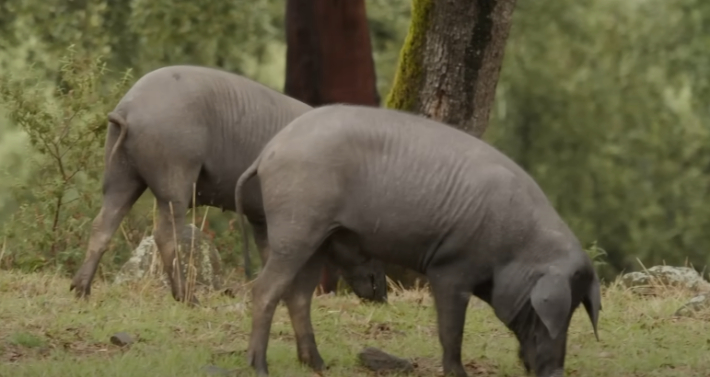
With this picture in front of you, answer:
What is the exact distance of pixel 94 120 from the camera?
1209 centimetres

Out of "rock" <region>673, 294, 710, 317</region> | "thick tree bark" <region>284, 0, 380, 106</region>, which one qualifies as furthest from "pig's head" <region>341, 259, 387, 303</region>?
"thick tree bark" <region>284, 0, 380, 106</region>

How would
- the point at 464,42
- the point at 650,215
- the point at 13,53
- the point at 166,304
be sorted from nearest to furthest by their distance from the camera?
1. the point at 166,304
2. the point at 464,42
3. the point at 13,53
4. the point at 650,215

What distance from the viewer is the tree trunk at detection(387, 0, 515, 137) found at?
1145 centimetres

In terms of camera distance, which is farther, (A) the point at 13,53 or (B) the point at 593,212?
(B) the point at 593,212

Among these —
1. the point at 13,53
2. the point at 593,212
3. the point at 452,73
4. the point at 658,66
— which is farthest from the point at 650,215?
the point at 452,73

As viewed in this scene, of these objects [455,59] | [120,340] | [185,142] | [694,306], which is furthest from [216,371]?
[455,59]

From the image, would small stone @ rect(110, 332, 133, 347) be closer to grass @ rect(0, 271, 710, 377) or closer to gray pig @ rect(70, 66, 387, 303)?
grass @ rect(0, 271, 710, 377)

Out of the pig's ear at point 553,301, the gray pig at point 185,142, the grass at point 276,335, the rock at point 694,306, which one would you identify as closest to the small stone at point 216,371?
the grass at point 276,335

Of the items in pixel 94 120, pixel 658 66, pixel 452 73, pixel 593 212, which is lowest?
pixel 593 212

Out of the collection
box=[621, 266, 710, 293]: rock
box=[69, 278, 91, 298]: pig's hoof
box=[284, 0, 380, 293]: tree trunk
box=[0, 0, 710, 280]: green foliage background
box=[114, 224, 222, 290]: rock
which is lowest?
box=[0, 0, 710, 280]: green foliage background

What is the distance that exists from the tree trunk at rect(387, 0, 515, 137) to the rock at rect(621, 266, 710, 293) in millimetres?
1753

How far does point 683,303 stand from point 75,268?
16.3ft

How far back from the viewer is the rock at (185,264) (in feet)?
34.7

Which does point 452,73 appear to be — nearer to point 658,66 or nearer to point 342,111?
point 342,111
